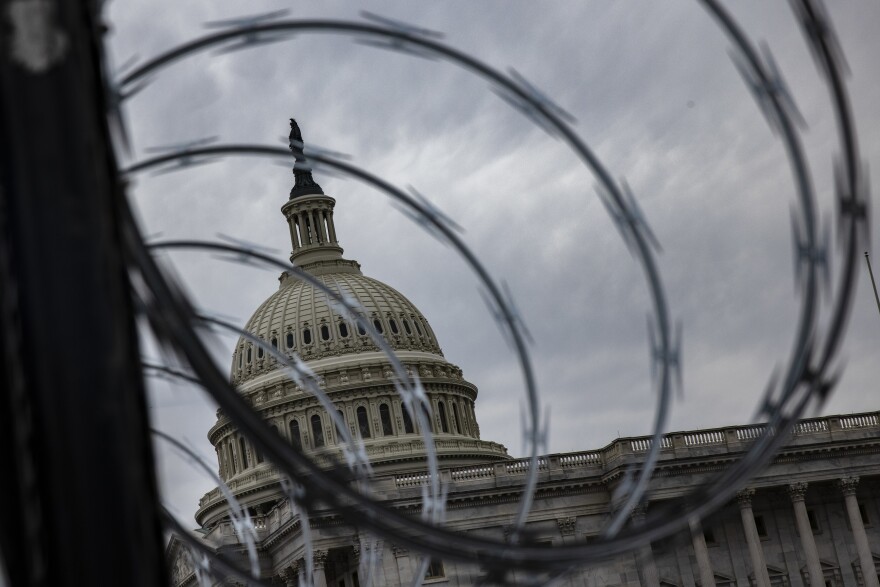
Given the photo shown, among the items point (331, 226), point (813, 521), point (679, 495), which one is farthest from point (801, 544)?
point (331, 226)

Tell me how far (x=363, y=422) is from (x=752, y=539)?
4452cm

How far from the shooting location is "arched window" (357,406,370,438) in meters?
120

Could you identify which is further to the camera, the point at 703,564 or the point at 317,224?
the point at 317,224

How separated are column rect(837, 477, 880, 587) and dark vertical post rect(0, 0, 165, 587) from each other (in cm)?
8311

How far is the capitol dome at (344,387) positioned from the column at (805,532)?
113ft

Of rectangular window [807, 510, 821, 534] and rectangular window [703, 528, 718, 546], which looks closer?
rectangular window [703, 528, 718, 546]

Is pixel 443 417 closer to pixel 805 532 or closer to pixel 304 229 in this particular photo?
pixel 304 229

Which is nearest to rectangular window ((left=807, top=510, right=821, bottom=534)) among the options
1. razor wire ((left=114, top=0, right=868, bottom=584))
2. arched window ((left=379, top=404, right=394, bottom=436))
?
arched window ((left=379, top=404, right=394, bottom=436))

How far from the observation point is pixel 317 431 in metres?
120

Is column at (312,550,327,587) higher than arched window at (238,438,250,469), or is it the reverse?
arched window at (238,438,250,469)

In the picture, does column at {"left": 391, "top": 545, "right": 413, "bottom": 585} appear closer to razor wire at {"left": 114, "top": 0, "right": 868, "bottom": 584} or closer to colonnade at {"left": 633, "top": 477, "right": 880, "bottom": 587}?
colonnade at {"left": 633, "top": 477, "right": 880, "bottom": 587}

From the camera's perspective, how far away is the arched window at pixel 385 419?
119750 millimetres

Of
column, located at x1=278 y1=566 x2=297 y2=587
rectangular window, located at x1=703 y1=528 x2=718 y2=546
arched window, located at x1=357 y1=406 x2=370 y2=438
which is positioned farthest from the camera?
arched window, located at x1=357 y1=406 x2=370 y2=438

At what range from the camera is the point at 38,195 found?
254 inches
